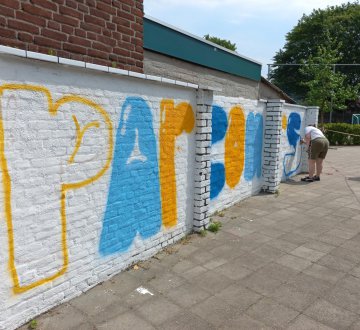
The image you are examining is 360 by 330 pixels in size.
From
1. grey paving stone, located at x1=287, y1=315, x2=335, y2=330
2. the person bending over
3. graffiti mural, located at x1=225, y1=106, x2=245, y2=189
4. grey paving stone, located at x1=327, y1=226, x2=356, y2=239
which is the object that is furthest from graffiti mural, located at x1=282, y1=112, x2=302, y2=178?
grey paving stone, located at x1=287, y1=315, x2=335, y2=330

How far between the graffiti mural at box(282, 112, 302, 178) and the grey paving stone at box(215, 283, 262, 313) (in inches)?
227

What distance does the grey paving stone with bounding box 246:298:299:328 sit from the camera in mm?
2963

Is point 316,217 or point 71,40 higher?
point 71,40

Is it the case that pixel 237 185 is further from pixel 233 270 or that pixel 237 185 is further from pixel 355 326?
pixel 355 326

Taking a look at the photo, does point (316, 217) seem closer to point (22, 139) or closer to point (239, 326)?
point (239, 326)

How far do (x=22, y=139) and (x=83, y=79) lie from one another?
2.75 ft

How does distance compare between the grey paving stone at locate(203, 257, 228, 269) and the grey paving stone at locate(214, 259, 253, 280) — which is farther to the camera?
the grey paving stone at locate(203, 257, 228, 269)

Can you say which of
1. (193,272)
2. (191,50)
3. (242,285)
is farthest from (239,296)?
(191,50)

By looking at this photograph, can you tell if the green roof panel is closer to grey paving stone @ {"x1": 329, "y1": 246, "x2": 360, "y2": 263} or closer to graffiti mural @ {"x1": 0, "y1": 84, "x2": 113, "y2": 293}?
graffiti mural @ {"x1": 0, "y1": 84, "x2": 113, "y2": 293}

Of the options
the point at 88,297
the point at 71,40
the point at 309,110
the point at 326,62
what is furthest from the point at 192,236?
the point at 326,62

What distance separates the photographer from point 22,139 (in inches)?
108

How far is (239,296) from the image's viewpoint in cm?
337

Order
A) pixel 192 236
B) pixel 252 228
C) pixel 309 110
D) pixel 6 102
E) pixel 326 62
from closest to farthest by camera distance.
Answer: pixel 6 102 → pixel 192 236 → pixel 252 228 → pixel 309 110 → pixel 326 62

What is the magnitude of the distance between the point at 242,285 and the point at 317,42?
38617 mm
